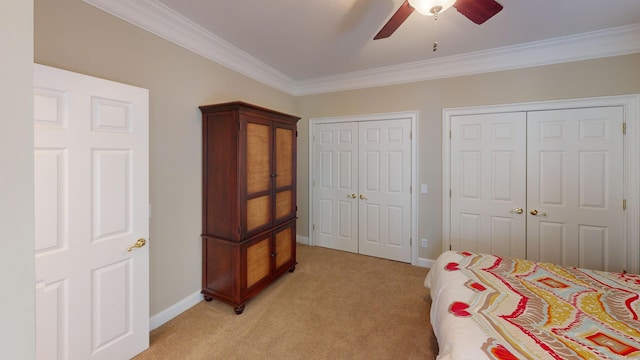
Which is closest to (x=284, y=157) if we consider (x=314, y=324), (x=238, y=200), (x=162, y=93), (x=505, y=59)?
(x=238, y=200)

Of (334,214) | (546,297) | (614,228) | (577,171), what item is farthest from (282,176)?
(614,228)

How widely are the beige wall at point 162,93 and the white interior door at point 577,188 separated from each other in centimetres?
364

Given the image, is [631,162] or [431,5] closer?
[431,5]

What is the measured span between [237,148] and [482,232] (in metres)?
3.04

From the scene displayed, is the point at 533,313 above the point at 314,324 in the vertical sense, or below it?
above

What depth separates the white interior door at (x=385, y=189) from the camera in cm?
361

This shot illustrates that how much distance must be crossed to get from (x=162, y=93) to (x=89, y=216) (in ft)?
3.79

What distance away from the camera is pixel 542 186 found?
2.94 metres

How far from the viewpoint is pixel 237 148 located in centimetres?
238

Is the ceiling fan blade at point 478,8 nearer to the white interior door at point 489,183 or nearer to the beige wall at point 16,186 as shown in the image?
the white interior door at point 489,183

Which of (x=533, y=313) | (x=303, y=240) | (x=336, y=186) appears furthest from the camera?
(x=303, y=240)

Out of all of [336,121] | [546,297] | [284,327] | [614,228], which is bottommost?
[284,327]

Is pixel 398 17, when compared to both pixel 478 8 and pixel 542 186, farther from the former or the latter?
pixel 542 186

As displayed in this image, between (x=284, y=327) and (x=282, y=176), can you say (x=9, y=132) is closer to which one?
(x=284, y=327)
